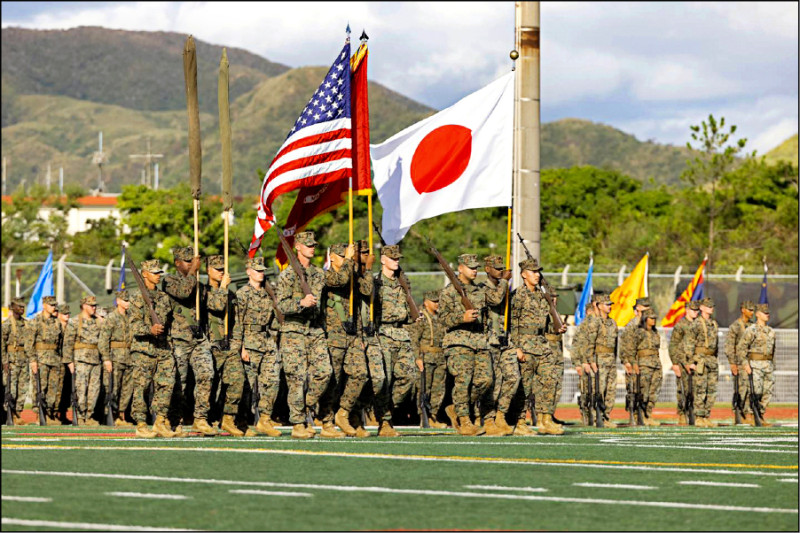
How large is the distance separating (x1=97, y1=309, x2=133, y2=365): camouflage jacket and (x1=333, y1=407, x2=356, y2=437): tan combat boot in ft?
21.8

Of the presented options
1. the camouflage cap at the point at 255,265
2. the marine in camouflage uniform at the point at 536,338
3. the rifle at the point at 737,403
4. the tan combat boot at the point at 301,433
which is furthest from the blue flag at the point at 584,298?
the tan combat boot at the point at 301,433

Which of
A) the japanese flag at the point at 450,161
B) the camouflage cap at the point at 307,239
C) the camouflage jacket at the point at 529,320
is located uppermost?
the japanese flag at the point at 450,161

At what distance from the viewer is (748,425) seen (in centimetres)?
1902

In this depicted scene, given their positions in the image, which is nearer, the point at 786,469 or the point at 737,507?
the point at 737,507

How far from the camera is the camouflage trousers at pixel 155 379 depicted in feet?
43.7

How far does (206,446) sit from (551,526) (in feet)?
15.9

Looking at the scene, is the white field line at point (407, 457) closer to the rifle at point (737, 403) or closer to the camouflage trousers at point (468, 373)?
the camouflage trousers at point (468, 373)

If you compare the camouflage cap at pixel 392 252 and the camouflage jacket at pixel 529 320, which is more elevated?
the camouflage cap at pixel 392 252

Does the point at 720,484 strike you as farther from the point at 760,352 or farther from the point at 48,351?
the point at 48,351

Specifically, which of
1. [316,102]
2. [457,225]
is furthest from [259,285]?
[457,225]

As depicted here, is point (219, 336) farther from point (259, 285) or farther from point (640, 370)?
point (640, 370)

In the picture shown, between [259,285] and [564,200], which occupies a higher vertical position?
[564,200]

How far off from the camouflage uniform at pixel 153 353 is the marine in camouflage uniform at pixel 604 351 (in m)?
7.15

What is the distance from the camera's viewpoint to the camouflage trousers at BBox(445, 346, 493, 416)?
1395cm
